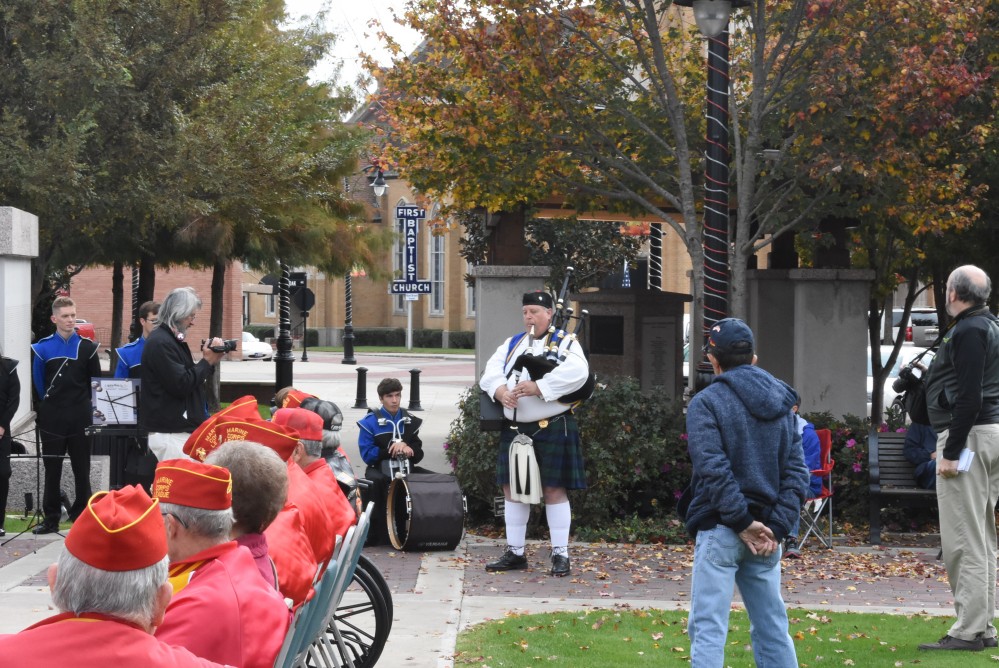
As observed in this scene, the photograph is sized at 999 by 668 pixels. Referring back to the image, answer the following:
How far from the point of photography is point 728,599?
5238 mm

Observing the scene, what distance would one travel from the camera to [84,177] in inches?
554

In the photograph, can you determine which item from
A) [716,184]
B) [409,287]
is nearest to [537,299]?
[716,184]

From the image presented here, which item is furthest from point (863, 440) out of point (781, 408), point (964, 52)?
point (781, 408)

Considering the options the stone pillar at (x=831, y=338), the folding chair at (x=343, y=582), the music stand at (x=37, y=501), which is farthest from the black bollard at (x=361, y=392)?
the folding chair at (x=343, y=582)

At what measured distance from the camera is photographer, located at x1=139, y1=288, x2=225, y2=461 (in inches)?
338

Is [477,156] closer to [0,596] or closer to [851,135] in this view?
[851,135]

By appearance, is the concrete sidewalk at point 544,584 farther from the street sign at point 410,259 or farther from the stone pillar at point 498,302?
the street sign at point 410,259

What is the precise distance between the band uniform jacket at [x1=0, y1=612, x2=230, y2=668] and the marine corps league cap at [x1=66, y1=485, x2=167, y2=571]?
13 cm

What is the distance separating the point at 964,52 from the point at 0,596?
9917mm

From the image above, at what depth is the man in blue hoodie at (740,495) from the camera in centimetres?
523

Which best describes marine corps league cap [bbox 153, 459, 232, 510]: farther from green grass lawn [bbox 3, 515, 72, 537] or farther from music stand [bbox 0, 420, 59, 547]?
green grass lawn [bbox 3, 515, 72, 537]

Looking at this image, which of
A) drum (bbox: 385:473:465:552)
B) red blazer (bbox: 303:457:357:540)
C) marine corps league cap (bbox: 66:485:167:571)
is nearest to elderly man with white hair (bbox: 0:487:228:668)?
marine corps league cap (bbox: 66:485:167:571)

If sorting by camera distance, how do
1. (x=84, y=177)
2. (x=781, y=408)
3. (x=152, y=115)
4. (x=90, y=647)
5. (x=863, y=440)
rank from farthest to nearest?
(x=152, y=115) < (x=84, y=177) < (x=863, y=440) < (x=781, y=408) < (x=90, y=647)

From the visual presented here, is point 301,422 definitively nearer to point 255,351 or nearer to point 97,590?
point 97,590
